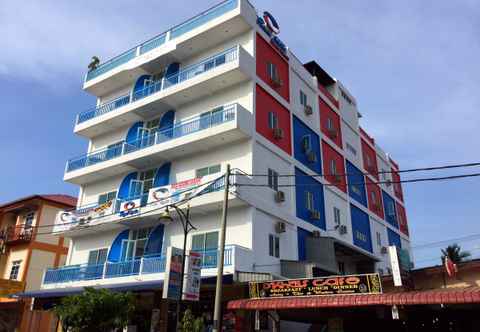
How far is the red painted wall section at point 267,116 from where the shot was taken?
24.4 meters

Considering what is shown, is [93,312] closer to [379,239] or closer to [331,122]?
[331,122]

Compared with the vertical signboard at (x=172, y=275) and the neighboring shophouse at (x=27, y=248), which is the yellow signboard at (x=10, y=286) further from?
the vertical signboard at (x=172, y=275)

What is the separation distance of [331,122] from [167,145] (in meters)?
14.6

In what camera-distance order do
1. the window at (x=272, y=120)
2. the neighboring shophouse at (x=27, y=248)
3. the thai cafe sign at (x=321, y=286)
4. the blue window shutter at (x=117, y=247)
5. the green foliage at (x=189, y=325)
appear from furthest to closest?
1. the neighboring shophouse at (x=27, y=248)
2. the blue window shutter at (x=117, y=247)
3. the window at (x=272, y=120)
4. the green foliage at (x=189, y=325)
5. the thai cafe sign at (x=321, y=286)

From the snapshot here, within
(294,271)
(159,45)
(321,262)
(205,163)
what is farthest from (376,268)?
(159,45)

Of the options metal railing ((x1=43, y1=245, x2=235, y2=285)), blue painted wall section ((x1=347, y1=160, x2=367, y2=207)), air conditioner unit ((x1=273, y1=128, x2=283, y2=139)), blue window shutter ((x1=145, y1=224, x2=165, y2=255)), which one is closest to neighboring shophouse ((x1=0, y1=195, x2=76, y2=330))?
metal railing ((x1=43, y1=245, x2=235, y2=285))

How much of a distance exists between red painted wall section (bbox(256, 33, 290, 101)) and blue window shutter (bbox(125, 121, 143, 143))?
9.58 meters

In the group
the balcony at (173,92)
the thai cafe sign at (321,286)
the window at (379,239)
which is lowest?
the thai cafe sign at (321,286)

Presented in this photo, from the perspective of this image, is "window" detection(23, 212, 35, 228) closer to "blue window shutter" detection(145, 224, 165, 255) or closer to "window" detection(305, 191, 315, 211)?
"blue window shutter" detection(145, 224, 165, 255)

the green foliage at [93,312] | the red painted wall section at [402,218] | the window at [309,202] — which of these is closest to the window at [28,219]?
the green foliage at [93,312]

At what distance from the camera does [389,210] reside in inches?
1593

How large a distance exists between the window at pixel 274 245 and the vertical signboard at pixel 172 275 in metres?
6.67

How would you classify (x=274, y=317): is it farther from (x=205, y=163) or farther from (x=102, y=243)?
(x=102, y=243)

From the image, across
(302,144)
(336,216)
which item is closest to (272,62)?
(302,144)
